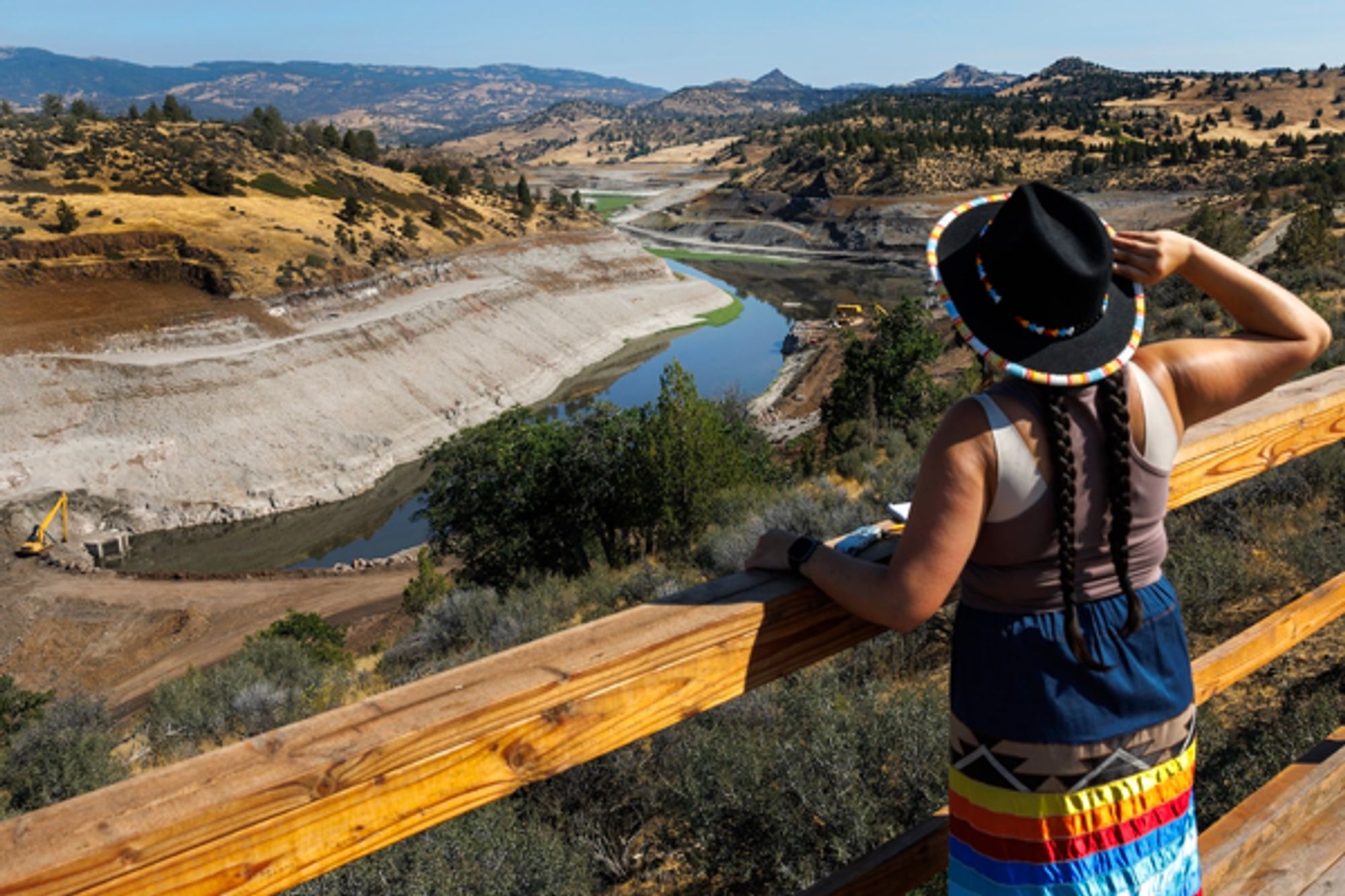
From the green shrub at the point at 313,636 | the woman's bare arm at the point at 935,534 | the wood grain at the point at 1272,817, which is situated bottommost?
the green shrub at the point at 313,636

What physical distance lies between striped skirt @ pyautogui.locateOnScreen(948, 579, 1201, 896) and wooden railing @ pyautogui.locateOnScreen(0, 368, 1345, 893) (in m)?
0.34

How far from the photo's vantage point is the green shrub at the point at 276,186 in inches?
2287

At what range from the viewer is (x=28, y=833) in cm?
133

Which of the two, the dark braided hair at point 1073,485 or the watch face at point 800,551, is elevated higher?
the dark braided hair at point 1073,485

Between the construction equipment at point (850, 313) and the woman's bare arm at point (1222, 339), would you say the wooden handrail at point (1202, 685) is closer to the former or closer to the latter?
the woman's bare arm at point (1222, 339)

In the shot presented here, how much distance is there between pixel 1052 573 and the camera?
1.92 m

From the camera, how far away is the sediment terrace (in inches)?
1278

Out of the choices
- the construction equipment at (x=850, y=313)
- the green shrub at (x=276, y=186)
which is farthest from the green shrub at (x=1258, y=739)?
the green shrub at (x=276, y=186)

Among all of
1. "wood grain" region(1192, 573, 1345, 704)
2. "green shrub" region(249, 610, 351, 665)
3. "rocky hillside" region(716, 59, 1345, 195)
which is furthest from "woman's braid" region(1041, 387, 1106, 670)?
"rocky hillside" region(716, 59, 1345, 195)

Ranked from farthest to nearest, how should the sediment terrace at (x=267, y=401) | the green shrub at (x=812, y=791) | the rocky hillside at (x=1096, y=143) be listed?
the rocky hillside at (x=1096, y=143)
the sediment terrace at (x=267, y=401)
the green shrub at (x=812, y=791)

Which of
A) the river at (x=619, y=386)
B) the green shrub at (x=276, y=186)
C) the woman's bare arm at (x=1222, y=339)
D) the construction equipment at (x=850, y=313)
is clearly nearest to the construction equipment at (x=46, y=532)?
the river at (x=619, y=386)

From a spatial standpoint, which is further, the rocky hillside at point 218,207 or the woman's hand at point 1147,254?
the rocky hillside at point 218,207

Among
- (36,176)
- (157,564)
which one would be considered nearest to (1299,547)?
(157,564)

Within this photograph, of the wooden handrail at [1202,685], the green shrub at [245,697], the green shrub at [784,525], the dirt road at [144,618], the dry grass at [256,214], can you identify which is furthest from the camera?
the dry grass at [256,214]
